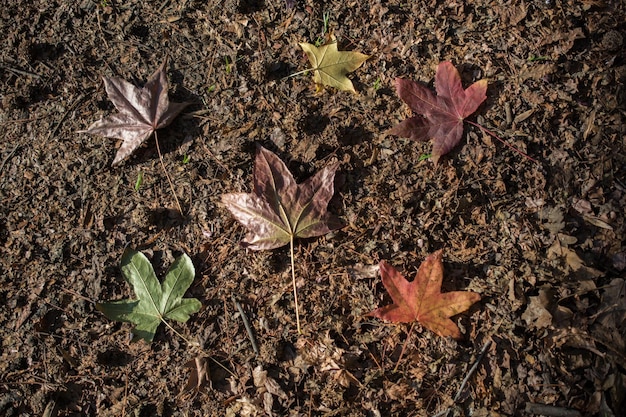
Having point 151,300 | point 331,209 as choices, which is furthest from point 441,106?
point 151,300

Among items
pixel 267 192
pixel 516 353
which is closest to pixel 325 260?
pixel 267 192

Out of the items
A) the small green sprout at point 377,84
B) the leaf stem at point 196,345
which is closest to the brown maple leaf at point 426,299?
the leaf stem at point 196,345

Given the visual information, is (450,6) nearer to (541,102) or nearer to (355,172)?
(541,102)

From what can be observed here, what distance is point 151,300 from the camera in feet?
6.95

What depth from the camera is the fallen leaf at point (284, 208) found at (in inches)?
81.9

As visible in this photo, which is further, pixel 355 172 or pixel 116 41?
pixel 116 41

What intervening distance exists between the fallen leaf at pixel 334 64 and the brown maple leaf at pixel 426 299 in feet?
2.91

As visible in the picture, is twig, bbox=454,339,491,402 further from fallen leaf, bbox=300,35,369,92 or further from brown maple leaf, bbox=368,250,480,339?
fallen leaf, bbox=300,35,369,92

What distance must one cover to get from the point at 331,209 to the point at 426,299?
567 millimetres

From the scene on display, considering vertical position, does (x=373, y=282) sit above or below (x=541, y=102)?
below

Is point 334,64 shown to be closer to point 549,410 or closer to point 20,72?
point 20,72

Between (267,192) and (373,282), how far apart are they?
610 millimetres

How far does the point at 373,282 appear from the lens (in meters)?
2.06

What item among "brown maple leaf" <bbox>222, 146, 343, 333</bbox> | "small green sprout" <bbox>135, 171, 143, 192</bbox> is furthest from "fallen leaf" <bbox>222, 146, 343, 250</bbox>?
"small green sprout" <bbox>135, 171, 143, 192</bbox>
